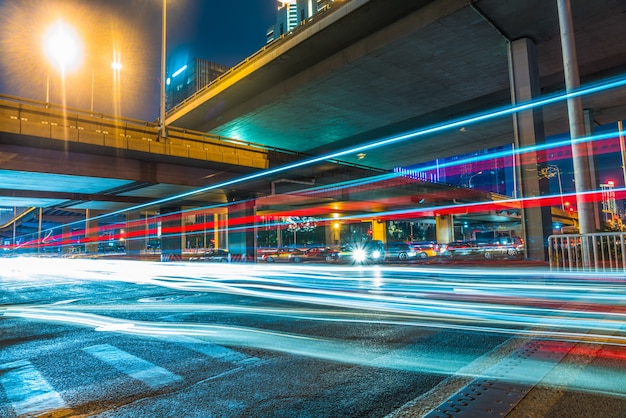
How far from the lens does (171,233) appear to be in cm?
4728

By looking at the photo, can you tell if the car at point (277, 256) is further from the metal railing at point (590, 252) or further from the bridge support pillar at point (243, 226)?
the metal railing at point (590, 252)

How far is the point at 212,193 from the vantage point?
38156 mm

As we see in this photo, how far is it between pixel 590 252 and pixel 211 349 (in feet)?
40.7

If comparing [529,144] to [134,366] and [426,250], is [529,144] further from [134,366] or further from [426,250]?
[134,366]

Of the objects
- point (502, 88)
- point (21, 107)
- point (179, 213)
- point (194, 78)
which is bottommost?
point (179, 213)

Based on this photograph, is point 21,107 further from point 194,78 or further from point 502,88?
point 194,78

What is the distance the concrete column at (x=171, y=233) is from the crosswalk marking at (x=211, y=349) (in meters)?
37.8

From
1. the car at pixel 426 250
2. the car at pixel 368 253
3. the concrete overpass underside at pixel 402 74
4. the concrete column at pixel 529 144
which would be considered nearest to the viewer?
the concrete column at pixel 529 144

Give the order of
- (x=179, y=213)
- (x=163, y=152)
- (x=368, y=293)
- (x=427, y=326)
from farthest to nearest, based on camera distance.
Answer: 1. (x=179, y=213)
2. (x=163, y=152)
3. (x=368, y=293)
4. (x=427, y=326)

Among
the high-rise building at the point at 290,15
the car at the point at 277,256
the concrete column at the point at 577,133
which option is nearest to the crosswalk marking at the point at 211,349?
the concrete column at the point at 577,133

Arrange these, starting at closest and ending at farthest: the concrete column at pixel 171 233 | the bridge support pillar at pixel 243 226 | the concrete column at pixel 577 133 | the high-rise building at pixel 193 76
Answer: the concrete column at pixel 577 133
the bridge support pillar at pixel 243 226
the concrete column at pixel 171 233
the high-rise building at pixel 193 76

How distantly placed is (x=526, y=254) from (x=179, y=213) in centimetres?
3706

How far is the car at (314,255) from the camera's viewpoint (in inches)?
1544

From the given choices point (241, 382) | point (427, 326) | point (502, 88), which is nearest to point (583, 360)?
point (427, 326)
